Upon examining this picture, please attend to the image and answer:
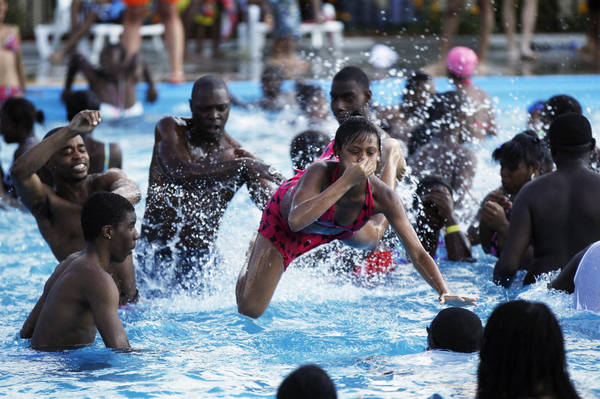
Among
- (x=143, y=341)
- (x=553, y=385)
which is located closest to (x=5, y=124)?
(x=143, y=341)

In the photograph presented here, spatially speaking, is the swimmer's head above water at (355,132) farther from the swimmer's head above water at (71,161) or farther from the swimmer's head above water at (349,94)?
the swimmer's head above water at (71,161)

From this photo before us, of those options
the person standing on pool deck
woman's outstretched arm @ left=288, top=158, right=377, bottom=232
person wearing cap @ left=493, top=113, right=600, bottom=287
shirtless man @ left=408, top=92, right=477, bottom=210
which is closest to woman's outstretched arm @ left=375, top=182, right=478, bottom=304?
woman's outstretched arm @ left=288, top=158, right=377, bottom=232

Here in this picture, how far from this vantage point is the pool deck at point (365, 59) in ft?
43.5

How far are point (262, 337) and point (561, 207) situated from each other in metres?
1.87

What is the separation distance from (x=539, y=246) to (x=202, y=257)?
84.0 inches

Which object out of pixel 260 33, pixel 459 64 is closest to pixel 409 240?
pixel 459 64

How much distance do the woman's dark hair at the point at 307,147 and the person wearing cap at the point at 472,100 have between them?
6.37ft

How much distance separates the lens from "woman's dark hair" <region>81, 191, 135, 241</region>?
446 centimetres

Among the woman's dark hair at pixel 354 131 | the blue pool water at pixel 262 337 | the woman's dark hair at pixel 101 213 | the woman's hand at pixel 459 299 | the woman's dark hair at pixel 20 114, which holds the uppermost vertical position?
Result: the woman's dark hair at pixel 354 131

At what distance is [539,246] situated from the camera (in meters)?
5.52

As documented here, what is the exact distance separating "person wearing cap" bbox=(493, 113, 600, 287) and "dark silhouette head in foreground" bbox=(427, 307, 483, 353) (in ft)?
4.90

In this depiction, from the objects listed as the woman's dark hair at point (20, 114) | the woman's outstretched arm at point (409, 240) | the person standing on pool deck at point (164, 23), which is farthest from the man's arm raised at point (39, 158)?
the person standing on pool deck at point (164, 23)

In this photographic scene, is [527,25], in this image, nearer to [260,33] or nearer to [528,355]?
[260,33]

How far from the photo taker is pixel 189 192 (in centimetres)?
598
